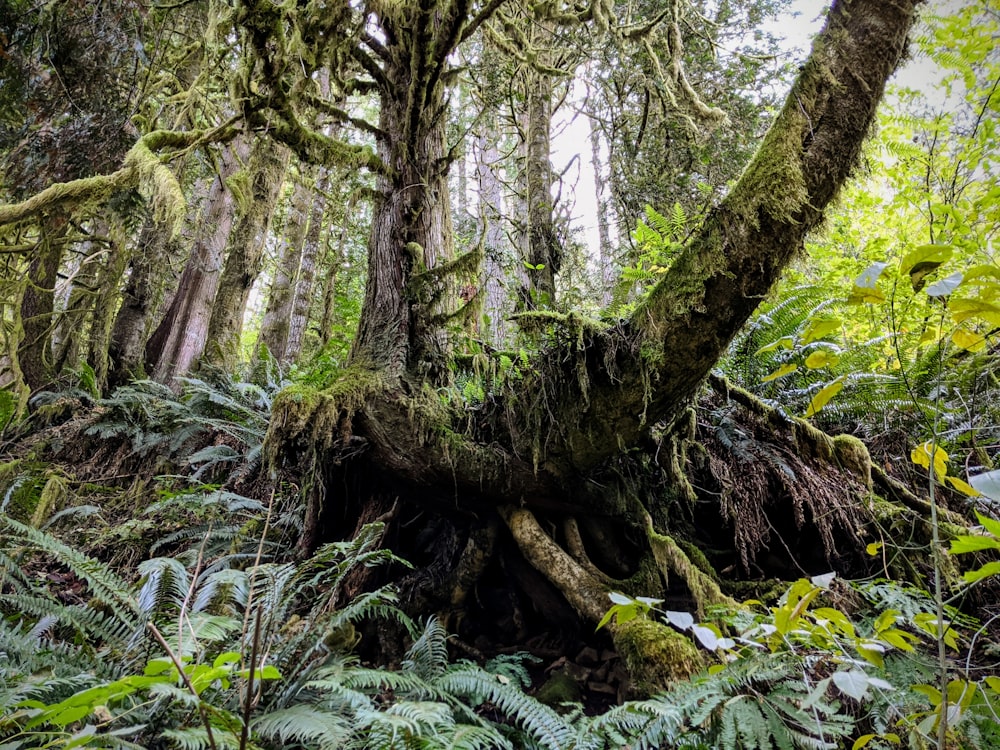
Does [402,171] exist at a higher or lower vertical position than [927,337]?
higher

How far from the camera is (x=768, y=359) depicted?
12.6ft

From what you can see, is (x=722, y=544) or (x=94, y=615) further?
(x=722, y=544)

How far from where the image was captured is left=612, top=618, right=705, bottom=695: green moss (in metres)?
2.20

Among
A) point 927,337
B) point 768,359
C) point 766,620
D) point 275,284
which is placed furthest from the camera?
point 275,284

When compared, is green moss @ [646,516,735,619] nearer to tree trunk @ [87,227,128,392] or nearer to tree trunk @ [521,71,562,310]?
tree trunk @ [521,71,562,310]

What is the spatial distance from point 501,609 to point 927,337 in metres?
2.92

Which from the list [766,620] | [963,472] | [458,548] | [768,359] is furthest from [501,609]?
[963,472]

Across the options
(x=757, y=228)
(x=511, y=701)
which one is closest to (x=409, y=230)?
(x=757, y=228)

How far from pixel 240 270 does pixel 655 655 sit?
7.53 m

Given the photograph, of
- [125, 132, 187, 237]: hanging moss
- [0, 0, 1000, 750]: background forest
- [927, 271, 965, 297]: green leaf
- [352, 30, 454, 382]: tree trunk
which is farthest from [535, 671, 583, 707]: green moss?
[125, 132, 187, 237]: hanging moss

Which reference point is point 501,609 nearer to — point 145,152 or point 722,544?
point 722,544

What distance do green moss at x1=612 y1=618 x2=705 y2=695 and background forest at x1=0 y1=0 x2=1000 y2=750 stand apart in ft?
0.04

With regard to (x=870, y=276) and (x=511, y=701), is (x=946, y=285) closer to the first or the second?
(x=870, y=276)

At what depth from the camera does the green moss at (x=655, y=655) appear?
2.20 metres
